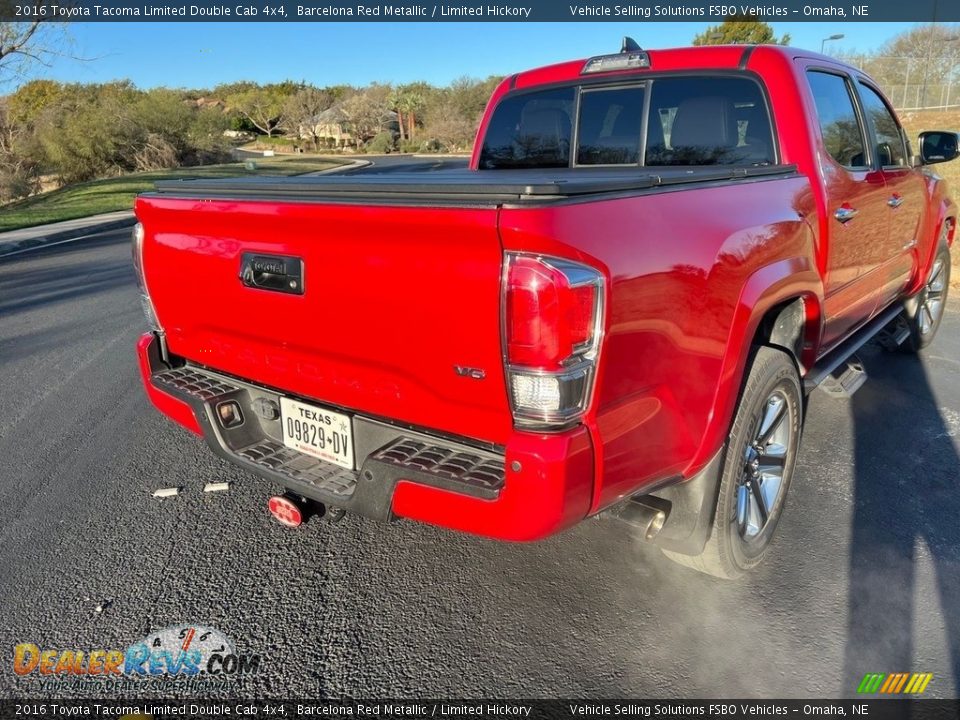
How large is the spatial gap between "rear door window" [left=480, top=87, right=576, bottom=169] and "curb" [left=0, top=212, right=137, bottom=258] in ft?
24.9

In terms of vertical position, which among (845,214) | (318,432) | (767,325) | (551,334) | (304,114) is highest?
(304,114)

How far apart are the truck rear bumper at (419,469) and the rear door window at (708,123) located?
2.18m

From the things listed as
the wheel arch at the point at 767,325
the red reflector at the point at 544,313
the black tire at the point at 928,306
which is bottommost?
the black tire at the point at 928,306

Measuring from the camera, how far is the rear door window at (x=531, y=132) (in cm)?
414

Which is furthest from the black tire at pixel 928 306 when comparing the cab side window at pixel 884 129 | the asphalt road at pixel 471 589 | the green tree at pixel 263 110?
the green tree at pixel 263 110

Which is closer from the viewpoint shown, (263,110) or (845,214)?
(845,214)

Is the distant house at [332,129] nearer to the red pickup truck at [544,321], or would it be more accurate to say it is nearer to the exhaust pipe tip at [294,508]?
the red pickup truck at [544,321]

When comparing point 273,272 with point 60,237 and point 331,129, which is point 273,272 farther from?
point 331,129

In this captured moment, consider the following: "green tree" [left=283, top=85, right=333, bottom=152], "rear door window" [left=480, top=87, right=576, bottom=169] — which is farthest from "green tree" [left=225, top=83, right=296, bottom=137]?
"rear door window" [left=480, top=87, right=576, bottom=169]

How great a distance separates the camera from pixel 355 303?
2.23 m

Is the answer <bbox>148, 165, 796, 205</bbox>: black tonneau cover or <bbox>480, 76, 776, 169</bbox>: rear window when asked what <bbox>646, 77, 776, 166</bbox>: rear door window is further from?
<bbox>148, 165, 796, 205</bbox>: black tonneau cover

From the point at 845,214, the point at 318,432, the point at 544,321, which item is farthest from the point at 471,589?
the point at 845,214

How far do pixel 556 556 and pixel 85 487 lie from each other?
2399mm

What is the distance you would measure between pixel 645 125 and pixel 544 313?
232 centimetres
